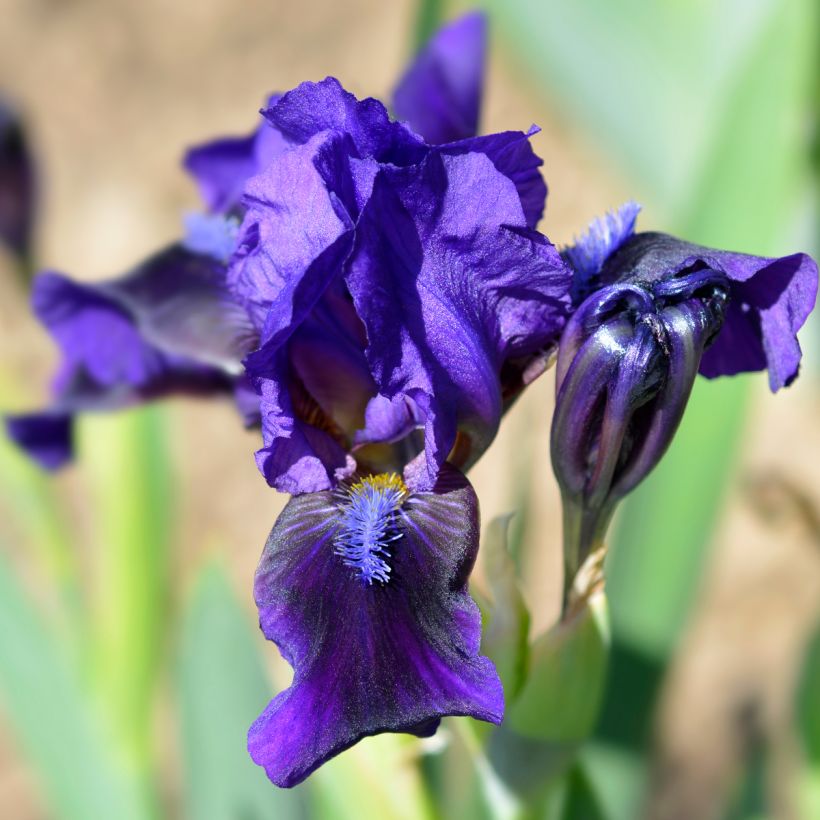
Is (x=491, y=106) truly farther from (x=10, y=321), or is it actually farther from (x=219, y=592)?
(x=219, y=592)

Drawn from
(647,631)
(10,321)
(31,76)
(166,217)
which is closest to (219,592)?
(647,631)

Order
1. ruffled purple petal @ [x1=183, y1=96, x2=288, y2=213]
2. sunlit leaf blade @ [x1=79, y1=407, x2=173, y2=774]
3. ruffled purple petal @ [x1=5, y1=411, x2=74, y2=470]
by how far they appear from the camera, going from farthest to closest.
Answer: sunlit leaf blade @ [x1=79, y1=407, x2=173, y2=774] → ruffled purple petal @ [x1=5, y1=411, x2=74, y2=470] → ruffled purple petal @ [x1=183, y1=96, x2=288, y2=213]

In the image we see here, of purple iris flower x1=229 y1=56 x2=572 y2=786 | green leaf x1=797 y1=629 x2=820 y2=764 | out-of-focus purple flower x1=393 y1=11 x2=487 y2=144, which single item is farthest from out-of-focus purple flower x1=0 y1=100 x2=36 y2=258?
green leaf x1=797 y1=629 x2=820 y2=764

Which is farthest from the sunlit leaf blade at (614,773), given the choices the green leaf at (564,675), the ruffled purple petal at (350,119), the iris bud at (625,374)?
the ruffled purple petal at (350,119)

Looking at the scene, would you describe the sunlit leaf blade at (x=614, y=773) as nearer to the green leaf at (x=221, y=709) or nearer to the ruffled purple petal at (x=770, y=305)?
the green leaf at (x=221, y=709)

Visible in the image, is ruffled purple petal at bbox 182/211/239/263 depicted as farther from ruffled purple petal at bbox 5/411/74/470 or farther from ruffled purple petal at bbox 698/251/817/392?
ruffled purple petal at bbox 698/251/817/392

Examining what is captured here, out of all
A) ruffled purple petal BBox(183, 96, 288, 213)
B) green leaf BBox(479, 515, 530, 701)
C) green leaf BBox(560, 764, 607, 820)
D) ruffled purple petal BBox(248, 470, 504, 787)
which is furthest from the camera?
ruffled purple petal BBox(183, 96, 288, 213)

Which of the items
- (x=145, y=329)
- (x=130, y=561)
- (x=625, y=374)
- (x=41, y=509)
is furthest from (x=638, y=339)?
(x=41, y=509)

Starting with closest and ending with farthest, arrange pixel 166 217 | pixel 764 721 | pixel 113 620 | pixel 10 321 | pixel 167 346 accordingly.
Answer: pixel 167 346 < pixel 113 620 < pixel 764 721 < pixel 10 321 < pixel 166 217
